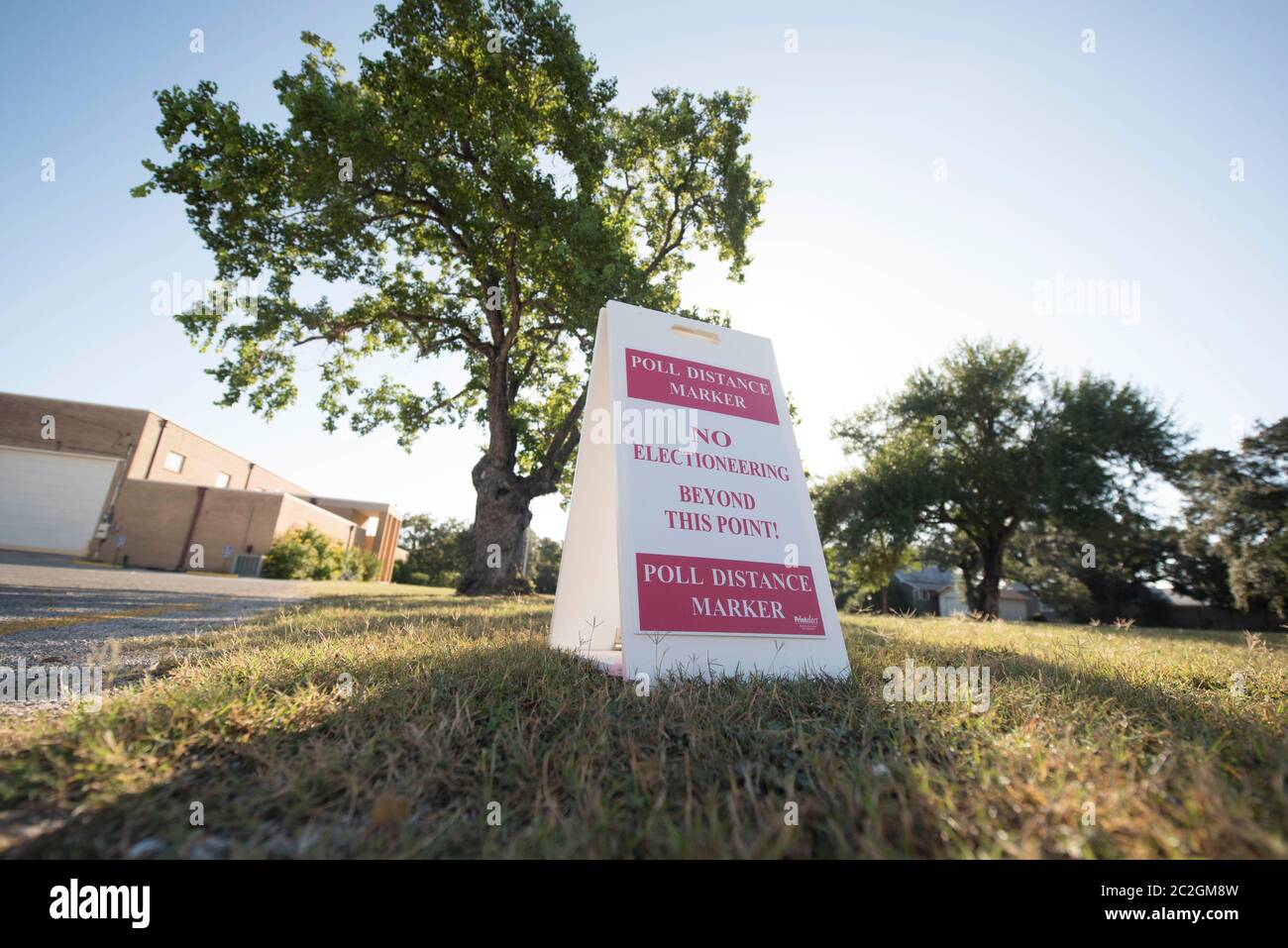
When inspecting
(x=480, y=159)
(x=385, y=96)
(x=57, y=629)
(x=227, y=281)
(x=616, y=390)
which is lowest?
(x=57, y=629)

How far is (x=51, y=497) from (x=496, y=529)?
23.2 meters

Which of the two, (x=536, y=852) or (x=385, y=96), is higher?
(x=385, y=96)

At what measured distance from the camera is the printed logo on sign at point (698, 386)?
3.26m

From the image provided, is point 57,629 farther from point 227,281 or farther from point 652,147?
point 652,147

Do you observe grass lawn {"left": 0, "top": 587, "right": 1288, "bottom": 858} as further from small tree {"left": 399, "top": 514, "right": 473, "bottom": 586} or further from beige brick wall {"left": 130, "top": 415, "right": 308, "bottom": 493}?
small tree {"left": 399, "top": 514, "right": 473, "bottom": 586}

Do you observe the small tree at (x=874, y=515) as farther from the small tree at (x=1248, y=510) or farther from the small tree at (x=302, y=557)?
the small tree at (x=302, y=557)

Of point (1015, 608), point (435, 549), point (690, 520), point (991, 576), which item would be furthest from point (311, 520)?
point (1015, 608)

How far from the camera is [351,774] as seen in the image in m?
1.39

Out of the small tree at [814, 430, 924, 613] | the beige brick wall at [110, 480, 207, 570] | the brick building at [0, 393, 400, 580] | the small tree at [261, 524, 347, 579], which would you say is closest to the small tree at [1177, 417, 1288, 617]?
the small tree at [814, 430, 924, 613]

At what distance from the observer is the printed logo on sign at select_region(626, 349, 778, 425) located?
10.7 ft

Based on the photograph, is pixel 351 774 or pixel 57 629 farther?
pixel 57 629
